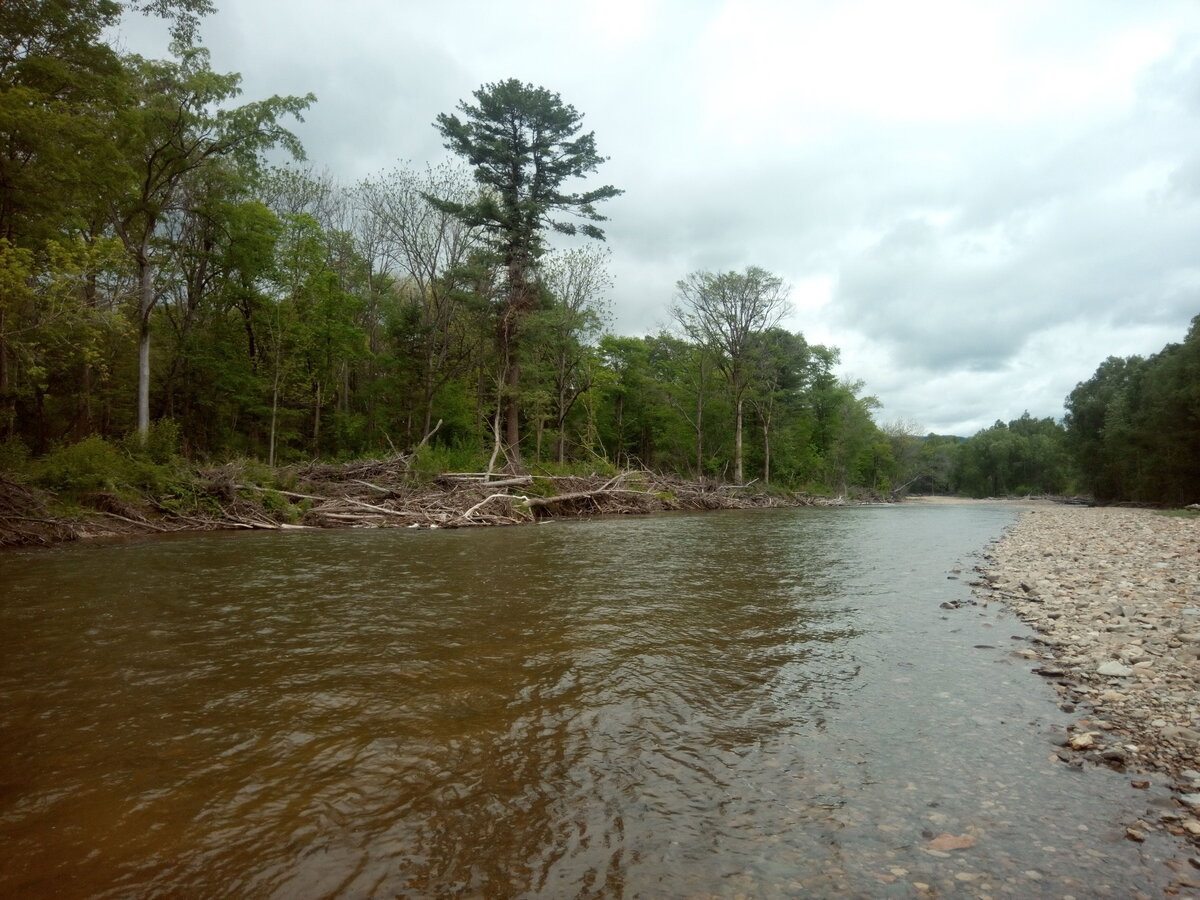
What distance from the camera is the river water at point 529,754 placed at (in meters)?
2.46

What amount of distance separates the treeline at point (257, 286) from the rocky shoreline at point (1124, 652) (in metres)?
17.1

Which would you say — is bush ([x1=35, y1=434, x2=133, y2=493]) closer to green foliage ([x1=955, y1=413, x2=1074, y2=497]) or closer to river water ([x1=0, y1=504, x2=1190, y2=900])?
river water ([x1=0, y1=504, x2=1190, y2=900])

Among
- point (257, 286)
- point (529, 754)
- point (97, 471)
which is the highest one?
point (257, 286)

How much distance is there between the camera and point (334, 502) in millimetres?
16938

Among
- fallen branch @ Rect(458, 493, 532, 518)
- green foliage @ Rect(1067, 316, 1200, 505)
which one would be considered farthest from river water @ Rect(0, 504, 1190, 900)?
green foliage @ Rect(1067, 316, 1200, 505)

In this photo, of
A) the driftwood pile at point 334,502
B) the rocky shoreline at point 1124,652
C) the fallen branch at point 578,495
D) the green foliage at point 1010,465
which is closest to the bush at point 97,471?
the driftwood pile at point 334,502

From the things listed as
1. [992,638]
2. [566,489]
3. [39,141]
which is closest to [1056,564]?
[992,638]

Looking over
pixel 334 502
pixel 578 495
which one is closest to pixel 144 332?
pixel 334 502

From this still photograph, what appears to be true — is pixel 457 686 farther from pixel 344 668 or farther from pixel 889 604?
pixel 889 604

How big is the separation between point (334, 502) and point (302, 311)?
605 inches

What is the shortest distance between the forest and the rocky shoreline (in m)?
16.7

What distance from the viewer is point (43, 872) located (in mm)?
2303

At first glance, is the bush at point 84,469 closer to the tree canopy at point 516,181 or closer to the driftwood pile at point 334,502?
the driftwood pile at point 334,502

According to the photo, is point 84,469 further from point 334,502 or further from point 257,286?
point 257,286
